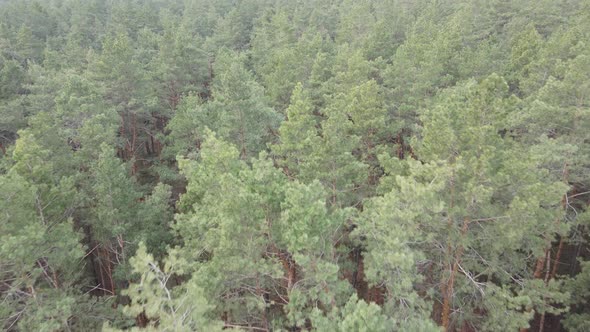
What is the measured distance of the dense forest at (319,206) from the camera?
10.2m

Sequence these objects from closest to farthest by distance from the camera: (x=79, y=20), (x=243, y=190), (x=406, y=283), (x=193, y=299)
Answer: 1. (x=193, y=299)
2. (x=406, y=283)
3. (x=243, y=190)
4. (x=79, y=20)

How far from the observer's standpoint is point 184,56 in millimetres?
29094

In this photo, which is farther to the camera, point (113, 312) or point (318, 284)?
point (113, 312)

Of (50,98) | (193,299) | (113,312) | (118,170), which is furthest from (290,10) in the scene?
(193,299)

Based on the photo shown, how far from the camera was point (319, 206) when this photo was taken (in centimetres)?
955

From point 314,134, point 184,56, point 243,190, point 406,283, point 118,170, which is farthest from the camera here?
point 184,56

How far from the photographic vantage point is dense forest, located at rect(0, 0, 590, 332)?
1016 centimetres

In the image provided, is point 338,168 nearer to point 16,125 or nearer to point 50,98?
point 50,98

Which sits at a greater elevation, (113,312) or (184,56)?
(184,56)

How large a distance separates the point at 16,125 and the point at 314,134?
21.0 m

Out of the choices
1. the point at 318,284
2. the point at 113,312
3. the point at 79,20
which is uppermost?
the point at 79,20

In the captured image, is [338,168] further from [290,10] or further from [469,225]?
[290,10]

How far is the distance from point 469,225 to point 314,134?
5.74 m

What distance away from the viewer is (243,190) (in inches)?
400
